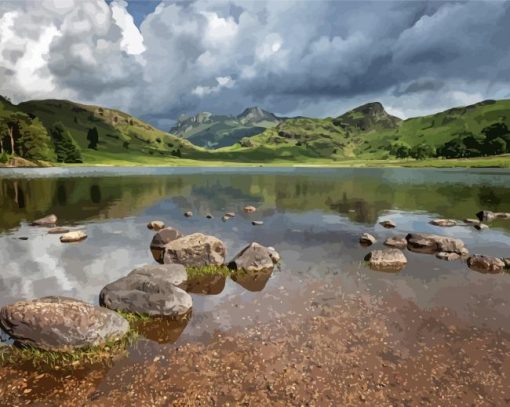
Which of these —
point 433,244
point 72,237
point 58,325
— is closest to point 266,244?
point 433,244

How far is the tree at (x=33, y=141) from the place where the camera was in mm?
182625

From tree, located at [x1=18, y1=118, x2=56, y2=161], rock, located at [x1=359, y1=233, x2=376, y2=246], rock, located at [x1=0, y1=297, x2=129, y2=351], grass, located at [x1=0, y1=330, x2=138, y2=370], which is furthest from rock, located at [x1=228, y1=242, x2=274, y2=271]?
tree, located at [x1=18, y1=118, x2=56, y2=161]

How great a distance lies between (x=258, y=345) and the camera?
49.7 feet

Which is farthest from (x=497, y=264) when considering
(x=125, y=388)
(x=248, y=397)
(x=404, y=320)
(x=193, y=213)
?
(x=193, y=213)

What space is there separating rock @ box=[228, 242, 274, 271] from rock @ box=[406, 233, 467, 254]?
13.7 m

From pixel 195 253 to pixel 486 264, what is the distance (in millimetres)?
20407

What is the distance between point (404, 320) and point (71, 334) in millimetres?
14676

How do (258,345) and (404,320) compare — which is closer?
(258,345)

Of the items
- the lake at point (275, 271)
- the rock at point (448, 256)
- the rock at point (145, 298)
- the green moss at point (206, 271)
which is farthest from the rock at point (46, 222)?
the rock at point (448, 256)

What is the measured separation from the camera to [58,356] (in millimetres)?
13891

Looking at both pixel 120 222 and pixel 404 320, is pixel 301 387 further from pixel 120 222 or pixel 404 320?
pixel 120 222

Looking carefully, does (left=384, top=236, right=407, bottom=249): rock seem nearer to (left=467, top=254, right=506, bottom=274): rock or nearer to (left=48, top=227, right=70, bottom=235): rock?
(left=467, top=254, right=506, bottom=274): rock

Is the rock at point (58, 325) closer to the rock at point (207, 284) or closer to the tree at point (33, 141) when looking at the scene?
the rock at point (207, 284)

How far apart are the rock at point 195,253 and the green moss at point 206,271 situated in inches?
16.0
